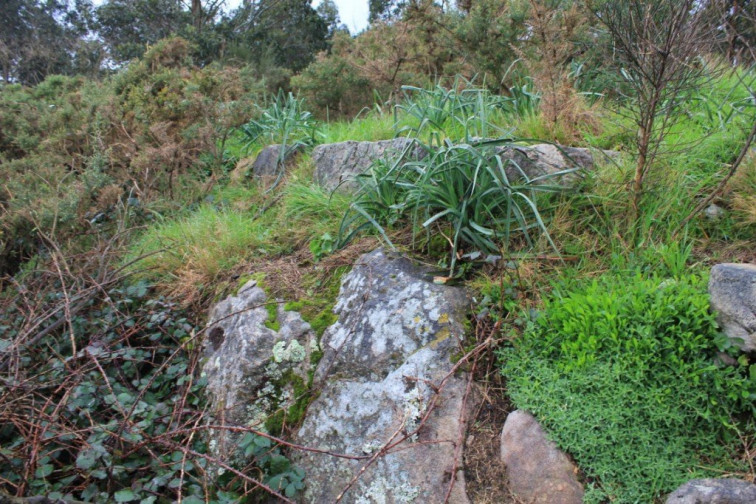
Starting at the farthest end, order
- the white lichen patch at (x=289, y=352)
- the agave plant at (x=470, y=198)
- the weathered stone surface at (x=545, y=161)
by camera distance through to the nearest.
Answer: the weathered stone surface at (x=545, y=161) → the agave plant at (x=470, y=198) → the white lichen patch at (x=289, y=352)

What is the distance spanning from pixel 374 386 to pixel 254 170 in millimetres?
3604

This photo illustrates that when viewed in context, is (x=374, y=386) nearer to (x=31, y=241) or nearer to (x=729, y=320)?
(x=729, y=320)

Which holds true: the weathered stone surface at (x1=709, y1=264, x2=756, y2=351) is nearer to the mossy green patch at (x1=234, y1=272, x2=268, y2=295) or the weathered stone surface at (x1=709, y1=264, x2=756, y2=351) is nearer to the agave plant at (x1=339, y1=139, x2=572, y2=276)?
the agave plant at (x1=339, y1=139, x2=572, y2=276)

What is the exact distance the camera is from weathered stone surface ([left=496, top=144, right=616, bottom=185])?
3.34 m

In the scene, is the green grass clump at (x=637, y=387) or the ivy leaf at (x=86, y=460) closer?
the green grass clump at (x=637, y=387)

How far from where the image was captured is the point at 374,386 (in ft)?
8.85

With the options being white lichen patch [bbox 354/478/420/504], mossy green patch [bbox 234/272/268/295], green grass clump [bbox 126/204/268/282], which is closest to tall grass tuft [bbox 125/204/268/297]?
green grass clump [bbox 126/204/268/282]

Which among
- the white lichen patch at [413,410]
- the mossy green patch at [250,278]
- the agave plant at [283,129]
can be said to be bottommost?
the white lichen patch at [413,410]

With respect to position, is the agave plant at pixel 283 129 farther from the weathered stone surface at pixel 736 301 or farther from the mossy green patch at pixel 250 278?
the weathered stone surface at pixel 736 301

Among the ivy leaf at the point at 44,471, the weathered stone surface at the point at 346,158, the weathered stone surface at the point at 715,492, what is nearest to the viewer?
the weathered stone surface at the point at 715,492

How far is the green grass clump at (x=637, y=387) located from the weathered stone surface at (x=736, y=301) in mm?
51

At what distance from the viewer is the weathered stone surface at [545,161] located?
11.0 ft

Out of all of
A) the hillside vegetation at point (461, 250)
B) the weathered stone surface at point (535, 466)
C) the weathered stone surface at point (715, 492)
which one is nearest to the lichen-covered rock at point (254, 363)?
the hillside vegetation at point (461, 250)

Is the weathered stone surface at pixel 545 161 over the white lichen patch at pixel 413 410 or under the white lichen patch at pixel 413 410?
over
